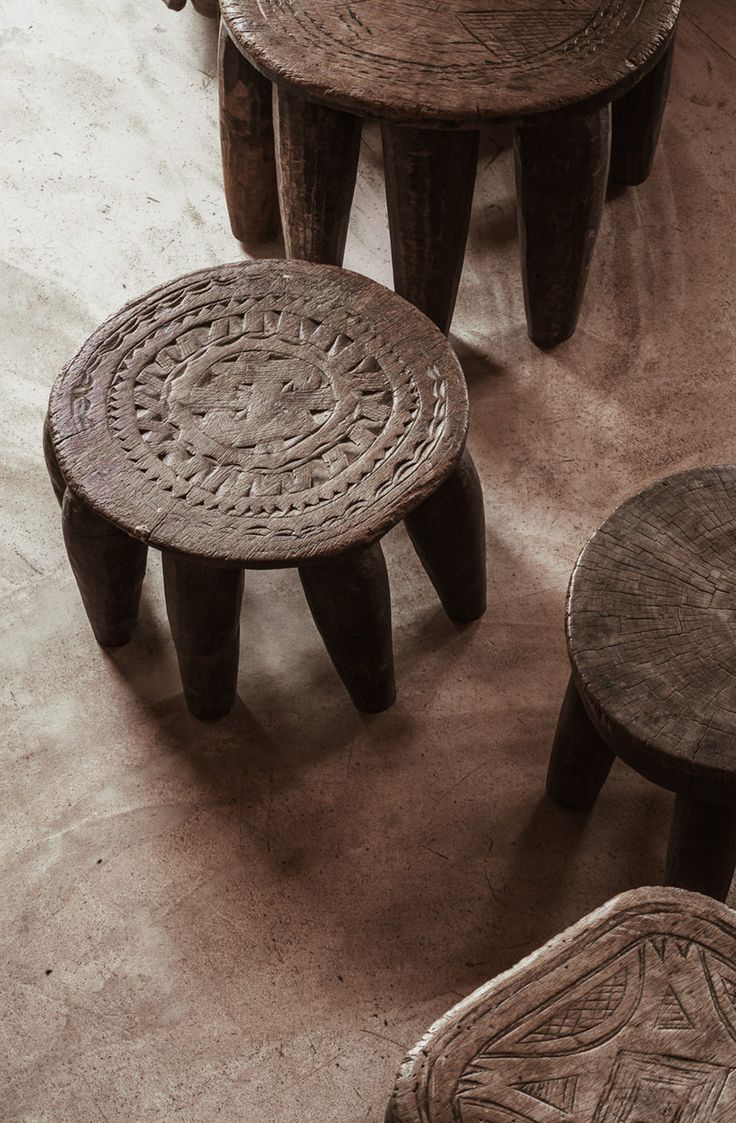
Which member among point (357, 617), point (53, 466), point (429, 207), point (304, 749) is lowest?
point (304, 749)

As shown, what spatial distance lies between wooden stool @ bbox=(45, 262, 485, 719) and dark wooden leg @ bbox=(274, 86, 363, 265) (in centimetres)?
43

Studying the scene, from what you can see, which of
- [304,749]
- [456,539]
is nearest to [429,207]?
[456,539]

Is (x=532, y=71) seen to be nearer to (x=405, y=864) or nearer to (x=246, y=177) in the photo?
(x=246, y=177)

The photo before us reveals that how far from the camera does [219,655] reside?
255 centimetres

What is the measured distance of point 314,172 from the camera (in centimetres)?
296

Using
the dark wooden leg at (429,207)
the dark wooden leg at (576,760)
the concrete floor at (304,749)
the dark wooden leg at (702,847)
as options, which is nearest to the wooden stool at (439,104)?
the dark wooden leg at (429,207)

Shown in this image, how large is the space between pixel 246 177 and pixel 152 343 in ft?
3.43

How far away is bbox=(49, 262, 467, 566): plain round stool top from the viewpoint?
227cm

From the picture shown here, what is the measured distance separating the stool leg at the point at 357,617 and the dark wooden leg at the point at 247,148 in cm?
131

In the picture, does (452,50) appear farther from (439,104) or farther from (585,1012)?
→ (585,1012)

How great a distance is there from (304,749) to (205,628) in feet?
1.14

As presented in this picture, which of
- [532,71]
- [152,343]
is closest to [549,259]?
[532,71]

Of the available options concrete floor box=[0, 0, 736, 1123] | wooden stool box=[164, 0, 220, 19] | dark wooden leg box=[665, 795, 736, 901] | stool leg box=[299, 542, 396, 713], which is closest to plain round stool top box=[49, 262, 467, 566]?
stool leg box=[299, 542, 396, 713]

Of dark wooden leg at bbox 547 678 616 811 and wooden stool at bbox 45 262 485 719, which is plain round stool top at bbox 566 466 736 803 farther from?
wooden stool at bbox 45 262 485 719
